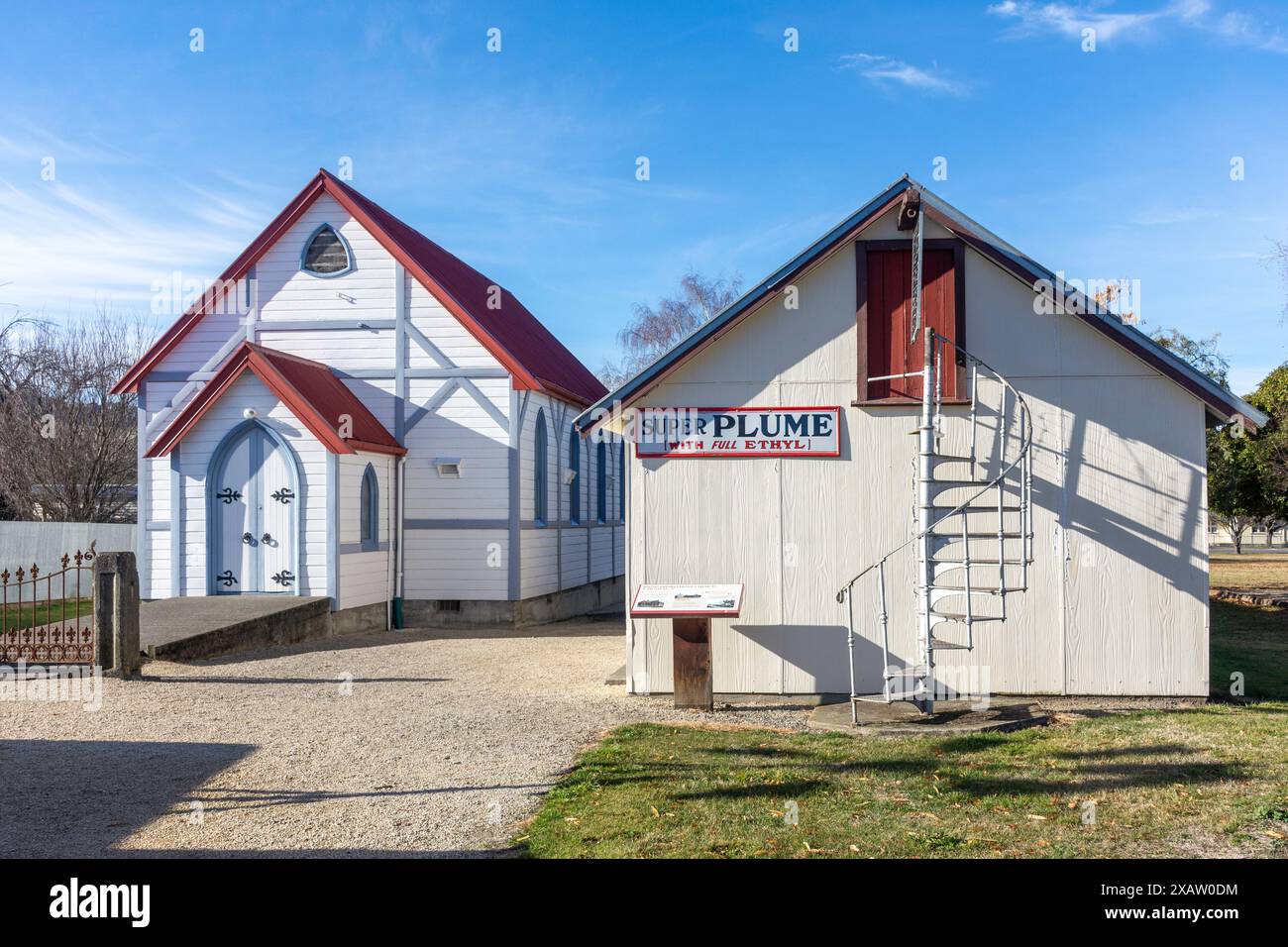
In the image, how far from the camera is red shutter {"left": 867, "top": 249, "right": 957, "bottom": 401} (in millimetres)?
11789

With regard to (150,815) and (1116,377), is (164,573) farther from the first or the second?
(1116,377)

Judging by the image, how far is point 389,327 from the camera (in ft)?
64.4

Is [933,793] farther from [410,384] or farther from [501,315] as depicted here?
[501,315]

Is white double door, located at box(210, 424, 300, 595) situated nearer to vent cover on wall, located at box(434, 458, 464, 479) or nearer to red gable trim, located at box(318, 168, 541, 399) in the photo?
vent cover on wall, located at box(434, 458, 464, 479)

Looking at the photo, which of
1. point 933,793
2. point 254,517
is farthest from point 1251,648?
point 254,517

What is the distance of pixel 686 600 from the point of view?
1122cm

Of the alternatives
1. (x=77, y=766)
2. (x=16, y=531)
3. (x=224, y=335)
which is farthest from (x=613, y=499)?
(x=77, y=766)

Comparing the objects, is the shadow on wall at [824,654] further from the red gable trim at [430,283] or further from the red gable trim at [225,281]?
the red gable trim at [225,281]

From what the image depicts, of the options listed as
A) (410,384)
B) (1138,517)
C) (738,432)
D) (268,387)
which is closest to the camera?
(1138,517)

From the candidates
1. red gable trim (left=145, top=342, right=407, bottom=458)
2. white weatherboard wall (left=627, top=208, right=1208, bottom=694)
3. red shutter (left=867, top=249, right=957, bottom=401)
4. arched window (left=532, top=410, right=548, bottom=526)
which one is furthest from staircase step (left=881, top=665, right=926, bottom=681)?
arched window (left=532, top=410, right=548, bottom=526)

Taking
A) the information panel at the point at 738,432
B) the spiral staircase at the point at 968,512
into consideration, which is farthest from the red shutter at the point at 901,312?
the information panel at the point at 738,432

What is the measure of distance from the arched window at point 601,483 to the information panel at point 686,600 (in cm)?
1360

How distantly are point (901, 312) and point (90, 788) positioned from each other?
8612mm

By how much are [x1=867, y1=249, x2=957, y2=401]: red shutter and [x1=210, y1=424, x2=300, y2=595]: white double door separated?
30.9 ft
